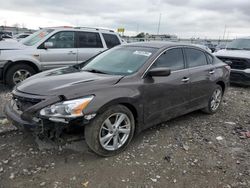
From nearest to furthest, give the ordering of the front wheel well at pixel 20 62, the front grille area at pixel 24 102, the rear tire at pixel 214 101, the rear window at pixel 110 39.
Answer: the front grille area at pixel 24 102, the rear tire at pixel 214 101, the front wheel well at pixel 20 62, the rear window at pixel 110 39

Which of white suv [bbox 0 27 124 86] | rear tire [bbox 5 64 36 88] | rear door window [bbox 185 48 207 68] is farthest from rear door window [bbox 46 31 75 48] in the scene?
rear door window [bbox 185 48 207 68]

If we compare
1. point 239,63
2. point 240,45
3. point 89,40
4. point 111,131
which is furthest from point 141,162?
point 240,45

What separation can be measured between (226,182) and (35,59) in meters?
5.78

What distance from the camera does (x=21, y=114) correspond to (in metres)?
3.51

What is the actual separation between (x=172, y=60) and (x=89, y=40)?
427 cm

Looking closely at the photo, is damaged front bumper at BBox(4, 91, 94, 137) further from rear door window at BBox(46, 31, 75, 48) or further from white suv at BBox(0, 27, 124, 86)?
rear door window at BBox(46, 31, 75, 48)

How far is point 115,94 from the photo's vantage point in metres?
3.68

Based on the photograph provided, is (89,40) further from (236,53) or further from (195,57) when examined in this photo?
(236,53)

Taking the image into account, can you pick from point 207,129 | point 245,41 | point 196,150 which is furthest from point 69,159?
point 245,41

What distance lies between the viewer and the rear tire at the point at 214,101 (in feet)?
19.1

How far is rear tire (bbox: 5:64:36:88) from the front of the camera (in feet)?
23.2

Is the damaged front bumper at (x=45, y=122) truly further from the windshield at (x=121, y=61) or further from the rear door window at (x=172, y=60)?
the rear door window at (x=172, y=60)

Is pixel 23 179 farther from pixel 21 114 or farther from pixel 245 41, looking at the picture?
pixel 245 41

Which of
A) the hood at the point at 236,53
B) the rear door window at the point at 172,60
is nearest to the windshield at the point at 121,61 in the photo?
the rear door window at the point at 172,60
